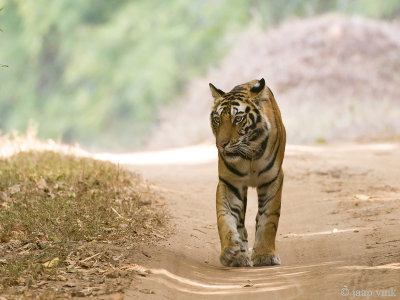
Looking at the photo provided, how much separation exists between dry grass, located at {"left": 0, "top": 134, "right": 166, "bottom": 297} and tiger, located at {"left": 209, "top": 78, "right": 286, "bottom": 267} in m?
0.85

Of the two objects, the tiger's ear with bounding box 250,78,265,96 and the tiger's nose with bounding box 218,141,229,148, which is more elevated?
the tiger's ear with bounding box 250,78,265,96

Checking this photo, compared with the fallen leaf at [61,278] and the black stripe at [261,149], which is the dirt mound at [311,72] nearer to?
the black stripe at [261,149]

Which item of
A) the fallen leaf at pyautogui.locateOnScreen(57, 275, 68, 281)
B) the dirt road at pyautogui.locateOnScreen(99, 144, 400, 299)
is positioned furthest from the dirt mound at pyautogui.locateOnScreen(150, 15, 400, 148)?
the fallen leaf at pyautogui.locateOnScreen(57, 275, 68, 281)

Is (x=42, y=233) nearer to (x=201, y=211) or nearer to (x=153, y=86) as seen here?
(x=201, y=211)

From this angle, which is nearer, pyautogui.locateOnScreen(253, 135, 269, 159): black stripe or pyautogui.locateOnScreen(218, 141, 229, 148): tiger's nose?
pyautogui.locateOnScreen(218, 141, 229, 148): tiger's nose

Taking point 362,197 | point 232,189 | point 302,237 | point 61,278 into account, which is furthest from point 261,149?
point 362,197

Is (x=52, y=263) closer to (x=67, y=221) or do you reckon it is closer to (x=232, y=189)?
(x=67, y=221)

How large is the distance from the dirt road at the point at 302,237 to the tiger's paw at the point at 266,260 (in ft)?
0.42

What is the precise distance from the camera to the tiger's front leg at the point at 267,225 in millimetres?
6477

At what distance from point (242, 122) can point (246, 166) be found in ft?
1.34

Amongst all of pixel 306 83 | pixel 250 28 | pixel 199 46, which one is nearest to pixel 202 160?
pixel 306 83

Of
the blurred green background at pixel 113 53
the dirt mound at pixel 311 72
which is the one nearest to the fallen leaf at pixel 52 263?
the dirt mound at pixel 311 72

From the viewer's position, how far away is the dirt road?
16.6 ft

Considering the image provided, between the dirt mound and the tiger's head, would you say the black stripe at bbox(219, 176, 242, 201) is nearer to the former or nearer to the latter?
the tiger's head
